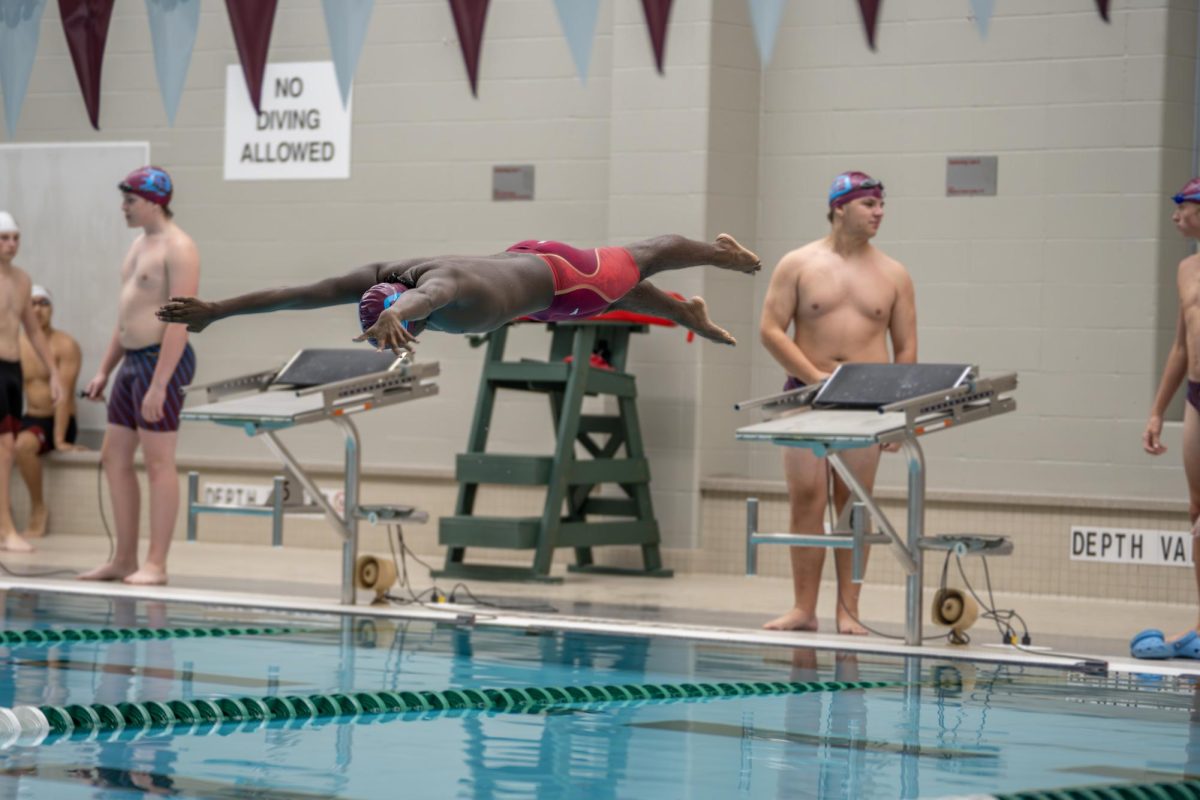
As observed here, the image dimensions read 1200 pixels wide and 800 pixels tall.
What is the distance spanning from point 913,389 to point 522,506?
13.3ft

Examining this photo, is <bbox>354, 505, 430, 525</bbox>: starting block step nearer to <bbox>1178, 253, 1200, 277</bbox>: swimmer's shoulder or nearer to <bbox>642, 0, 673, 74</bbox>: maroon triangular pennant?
<bbox>642, 0, 673, 74</bbox>: maroon triangular pennant

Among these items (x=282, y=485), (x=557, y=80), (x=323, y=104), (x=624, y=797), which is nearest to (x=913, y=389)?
(x=282, y=485)

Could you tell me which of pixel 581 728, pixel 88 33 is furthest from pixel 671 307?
pixel 88 33

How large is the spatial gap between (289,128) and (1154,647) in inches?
264

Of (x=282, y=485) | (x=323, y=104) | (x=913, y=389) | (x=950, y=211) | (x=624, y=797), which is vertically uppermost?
(x=323, y=104)

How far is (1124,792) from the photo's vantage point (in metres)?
4.14

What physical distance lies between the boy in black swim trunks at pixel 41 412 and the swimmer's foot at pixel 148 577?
3.06 m

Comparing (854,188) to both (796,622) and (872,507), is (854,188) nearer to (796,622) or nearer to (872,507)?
(872,507)

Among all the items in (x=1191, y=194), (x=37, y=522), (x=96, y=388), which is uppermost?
(x=1191, y=194)

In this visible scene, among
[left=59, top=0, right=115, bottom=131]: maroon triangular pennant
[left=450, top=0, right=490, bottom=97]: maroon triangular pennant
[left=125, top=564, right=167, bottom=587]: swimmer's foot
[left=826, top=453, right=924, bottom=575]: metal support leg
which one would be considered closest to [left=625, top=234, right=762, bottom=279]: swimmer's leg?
[left=826, top=453, right=924, bottom=575]: metal support leg

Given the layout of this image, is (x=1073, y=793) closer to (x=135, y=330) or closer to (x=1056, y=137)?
(x=135, y=330)

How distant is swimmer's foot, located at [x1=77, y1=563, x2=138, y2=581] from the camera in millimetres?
8664

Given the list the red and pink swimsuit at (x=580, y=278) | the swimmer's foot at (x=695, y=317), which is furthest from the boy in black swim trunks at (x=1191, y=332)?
the red and pink swimsuit at (x=580, y=278)

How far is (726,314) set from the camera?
10430 mm
